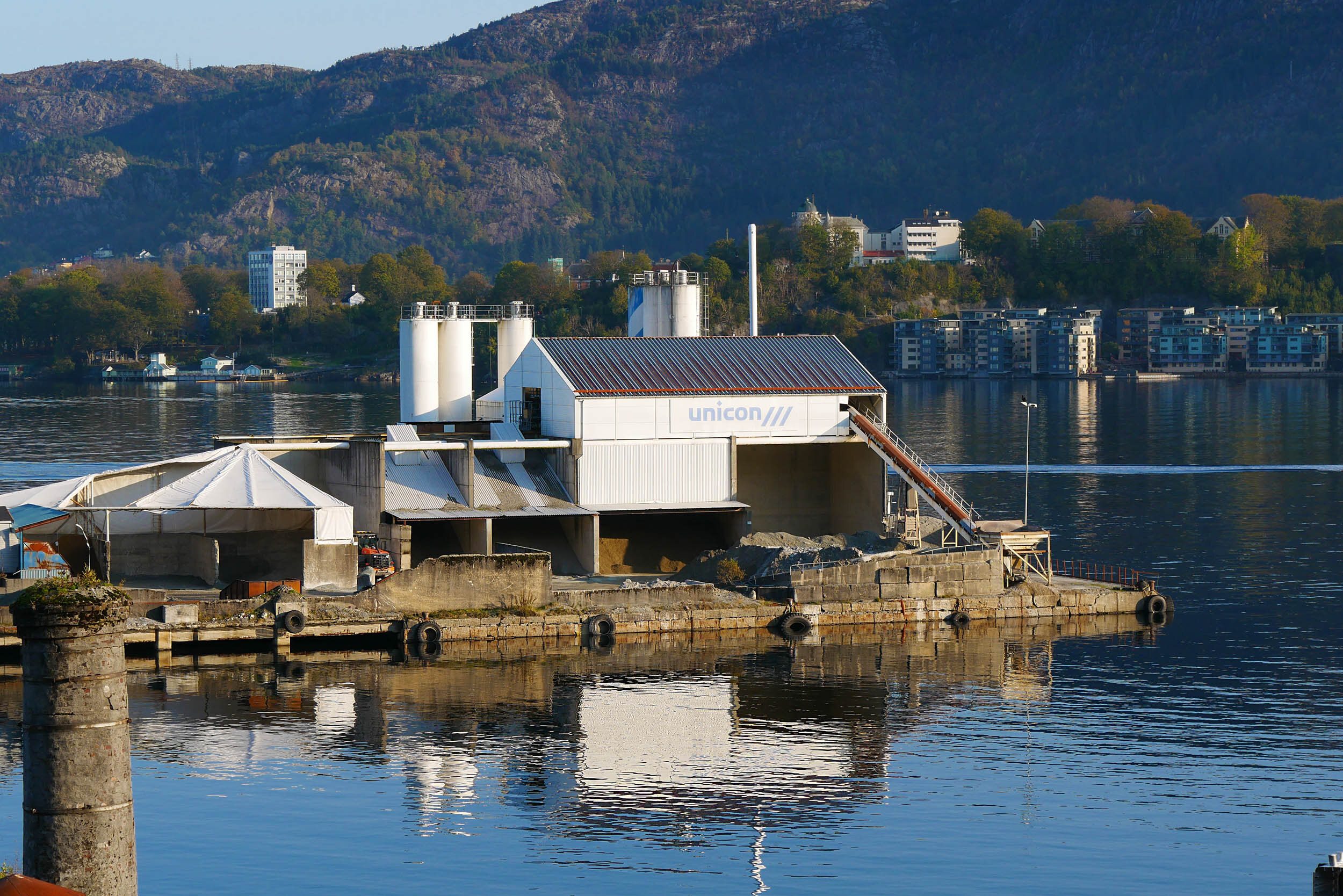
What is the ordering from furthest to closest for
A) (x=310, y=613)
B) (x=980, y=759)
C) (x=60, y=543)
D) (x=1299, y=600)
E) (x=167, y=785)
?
(x=1299, y=600), (x=60, y=543), (x=310, y=613), (x=980, y=759), (x=167, y=785)

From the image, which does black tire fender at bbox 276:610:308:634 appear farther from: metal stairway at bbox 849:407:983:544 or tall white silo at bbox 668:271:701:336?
tall white silo at bbox 668:271:701:336

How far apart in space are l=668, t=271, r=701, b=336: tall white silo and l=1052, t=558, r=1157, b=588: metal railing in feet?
62.9

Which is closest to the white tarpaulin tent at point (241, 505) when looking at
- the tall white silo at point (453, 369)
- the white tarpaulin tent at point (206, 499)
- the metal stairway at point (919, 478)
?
the white tarpaulin tent at point (206, 499)

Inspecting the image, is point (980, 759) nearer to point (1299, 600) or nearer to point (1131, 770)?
point (1131, 770)

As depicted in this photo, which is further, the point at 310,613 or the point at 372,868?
the point at 310,613

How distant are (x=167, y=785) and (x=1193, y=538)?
192 feet

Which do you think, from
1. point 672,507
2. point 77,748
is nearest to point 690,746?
point 672,507

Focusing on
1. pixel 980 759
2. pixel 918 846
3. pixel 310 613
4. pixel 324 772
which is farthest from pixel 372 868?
pixel 310 613

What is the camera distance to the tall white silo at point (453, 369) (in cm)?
7206

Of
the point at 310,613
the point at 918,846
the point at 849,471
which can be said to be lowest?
the point at 918,846

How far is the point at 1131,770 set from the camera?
132 feet

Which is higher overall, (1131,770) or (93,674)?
(93,674)

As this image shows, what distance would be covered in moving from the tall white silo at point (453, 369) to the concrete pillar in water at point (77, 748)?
175 ft

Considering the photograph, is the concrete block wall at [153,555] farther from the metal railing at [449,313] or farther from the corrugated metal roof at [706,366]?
the metal railing at [449,313]
